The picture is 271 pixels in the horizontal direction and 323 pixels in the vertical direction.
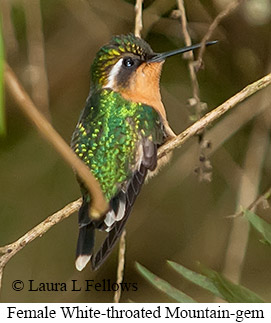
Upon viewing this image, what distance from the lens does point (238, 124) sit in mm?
3227

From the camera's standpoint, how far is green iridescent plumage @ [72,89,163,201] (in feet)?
7.10

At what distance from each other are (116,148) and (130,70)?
1.23 ft

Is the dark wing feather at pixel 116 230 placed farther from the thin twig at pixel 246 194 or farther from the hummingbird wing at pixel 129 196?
the thin twig at pixel 246 194

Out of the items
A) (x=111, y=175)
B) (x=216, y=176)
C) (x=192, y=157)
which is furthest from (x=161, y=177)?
(x=111, y=175)

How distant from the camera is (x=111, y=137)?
221cm

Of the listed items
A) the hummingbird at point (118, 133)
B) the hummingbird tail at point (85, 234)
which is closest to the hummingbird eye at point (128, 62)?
the hummingbird at point (118, 133)

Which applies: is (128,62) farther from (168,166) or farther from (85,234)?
(168,166)

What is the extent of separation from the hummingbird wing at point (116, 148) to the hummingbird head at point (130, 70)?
0.05 metres

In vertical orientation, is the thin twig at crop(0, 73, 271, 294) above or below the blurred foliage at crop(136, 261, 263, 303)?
→ above

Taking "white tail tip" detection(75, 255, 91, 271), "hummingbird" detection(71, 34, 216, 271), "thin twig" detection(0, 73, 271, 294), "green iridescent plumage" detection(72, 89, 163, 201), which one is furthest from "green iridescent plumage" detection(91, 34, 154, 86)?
"white tail tip" detection(75, 255, 91, 271)

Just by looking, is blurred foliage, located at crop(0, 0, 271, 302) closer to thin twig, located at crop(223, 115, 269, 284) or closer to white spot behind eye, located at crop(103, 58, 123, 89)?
thin twig, located at crop(223, 115, 269, 284)

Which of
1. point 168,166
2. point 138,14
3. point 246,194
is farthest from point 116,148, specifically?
point 168,166

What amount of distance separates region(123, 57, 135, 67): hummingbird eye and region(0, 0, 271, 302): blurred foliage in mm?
810
